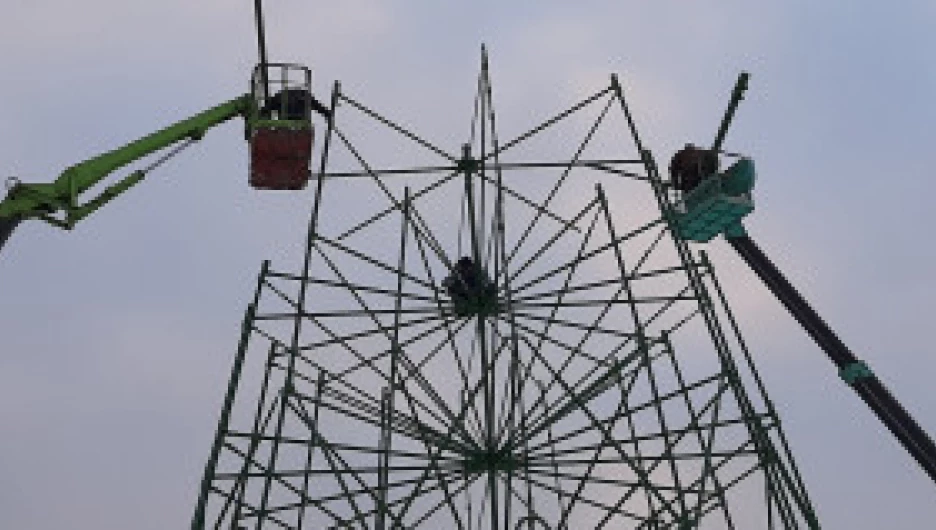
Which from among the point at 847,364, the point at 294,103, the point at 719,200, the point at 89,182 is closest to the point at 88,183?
the point at 89,182

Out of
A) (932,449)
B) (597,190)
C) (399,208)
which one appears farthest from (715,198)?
(932,449)

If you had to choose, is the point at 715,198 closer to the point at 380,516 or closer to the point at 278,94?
the point at 278,94

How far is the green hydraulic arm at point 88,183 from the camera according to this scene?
80.3ft

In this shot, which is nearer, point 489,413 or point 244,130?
point 489,413

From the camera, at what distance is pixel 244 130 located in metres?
28.4

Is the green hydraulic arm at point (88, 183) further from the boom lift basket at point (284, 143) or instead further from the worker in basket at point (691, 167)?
the worker in basket at point (691, 167)

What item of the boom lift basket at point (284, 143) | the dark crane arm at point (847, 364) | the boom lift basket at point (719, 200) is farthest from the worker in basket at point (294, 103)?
the dark crane arm at point (847, 364)

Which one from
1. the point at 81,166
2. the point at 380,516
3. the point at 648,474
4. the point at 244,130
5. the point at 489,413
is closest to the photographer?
the point at 380,516

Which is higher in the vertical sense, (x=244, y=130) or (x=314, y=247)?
(x=244, y=130)

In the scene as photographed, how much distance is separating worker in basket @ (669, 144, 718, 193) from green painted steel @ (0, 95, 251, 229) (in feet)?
40.9

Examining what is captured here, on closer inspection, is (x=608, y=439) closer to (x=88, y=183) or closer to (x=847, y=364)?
(x=88, y=183)

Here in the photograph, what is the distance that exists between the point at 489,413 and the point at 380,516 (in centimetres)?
399

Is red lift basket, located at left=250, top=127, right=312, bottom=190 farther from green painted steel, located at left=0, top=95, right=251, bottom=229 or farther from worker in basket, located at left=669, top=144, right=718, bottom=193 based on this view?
worker in basket, located at left=669, top=144, right=718, bottom=193

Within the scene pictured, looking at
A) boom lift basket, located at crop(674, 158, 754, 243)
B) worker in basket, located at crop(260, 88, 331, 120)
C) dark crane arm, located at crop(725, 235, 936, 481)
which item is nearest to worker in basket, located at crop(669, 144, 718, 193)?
boom lift basket, located at crop(674, 158, 754, 243)
